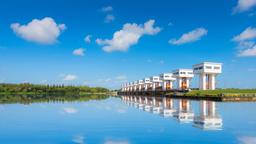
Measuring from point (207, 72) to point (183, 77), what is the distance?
16.5m

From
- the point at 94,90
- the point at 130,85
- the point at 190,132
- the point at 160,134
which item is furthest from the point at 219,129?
the point at 94,90

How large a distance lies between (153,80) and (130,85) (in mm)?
32383

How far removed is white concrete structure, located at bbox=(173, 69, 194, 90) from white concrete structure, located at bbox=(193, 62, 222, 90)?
1198 centimetres

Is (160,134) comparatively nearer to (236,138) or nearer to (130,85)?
(236,138)

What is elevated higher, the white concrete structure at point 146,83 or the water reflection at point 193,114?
the white concrete structure at point 146,83

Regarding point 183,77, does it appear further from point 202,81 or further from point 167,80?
point 202,81

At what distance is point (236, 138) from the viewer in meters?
9.52

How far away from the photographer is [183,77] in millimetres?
69562

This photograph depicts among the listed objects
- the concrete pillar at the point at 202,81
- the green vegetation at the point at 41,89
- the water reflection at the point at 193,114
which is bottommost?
the water reflection at the point at 193,114

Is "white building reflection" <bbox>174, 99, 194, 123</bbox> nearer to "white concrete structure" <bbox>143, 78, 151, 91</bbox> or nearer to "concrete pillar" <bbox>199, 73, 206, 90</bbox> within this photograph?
"concrete pillar" <bbox>199, 73, 206, 90</bbox>

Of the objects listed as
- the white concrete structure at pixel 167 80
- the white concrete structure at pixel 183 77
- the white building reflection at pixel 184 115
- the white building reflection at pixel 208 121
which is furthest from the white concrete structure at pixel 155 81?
the white building reflection at pixel 208 121

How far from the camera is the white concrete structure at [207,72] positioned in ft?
174

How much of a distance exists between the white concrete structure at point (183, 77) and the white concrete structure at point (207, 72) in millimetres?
11978

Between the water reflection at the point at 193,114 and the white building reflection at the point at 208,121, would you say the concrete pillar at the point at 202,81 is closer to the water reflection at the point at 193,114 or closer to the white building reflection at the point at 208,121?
the water reflection at the point at 193,114
